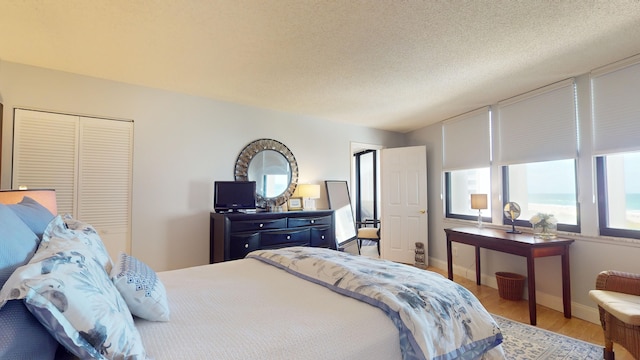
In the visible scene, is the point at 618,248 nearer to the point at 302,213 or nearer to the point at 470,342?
the point at 470,342

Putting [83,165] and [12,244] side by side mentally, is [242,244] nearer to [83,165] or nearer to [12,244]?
[83,165]

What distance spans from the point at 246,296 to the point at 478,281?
3463 mm

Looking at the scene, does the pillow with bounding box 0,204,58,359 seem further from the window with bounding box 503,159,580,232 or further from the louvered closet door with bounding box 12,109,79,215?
the window with bounding box 503,159,580,232

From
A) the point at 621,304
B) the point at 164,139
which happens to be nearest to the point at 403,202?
the point at 621,304

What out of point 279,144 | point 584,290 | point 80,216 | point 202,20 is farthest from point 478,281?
point 80,216

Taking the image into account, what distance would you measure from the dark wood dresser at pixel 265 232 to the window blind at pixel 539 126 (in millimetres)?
2403

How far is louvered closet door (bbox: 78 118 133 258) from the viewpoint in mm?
3006

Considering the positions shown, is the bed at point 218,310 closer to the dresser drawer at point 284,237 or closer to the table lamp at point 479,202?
the dresser drawer at point 284,237

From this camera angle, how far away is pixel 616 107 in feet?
8.48

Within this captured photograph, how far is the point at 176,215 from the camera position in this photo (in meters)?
3.43

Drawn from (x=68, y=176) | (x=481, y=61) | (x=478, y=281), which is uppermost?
(x=481, y=61)

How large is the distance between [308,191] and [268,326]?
122 inches

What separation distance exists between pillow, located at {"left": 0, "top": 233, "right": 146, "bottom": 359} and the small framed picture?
325 cm

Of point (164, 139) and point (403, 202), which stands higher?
point (164, 139)
